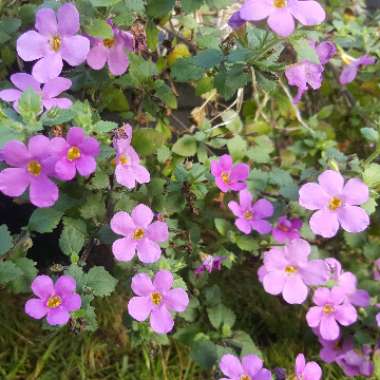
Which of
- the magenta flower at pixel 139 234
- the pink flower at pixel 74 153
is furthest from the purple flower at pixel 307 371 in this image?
the pink flower at pixel 74 153

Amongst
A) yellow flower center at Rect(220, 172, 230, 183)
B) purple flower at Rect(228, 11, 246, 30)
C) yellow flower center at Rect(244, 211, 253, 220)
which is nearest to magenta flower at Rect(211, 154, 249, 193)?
yellow flower center at Rect(220, 172, 230, 183)

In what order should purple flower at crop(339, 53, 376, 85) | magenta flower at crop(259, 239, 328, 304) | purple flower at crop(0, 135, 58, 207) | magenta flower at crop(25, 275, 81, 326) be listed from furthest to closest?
purple flower at crop(339, 53, 376, 85), magenta flower at crop(259, 239, 328, 304), magenta flower at crop(25, 275, 81, 326), purple flower at crop(0, 135, 58, 207)

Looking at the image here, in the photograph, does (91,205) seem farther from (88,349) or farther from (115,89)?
(88,349)

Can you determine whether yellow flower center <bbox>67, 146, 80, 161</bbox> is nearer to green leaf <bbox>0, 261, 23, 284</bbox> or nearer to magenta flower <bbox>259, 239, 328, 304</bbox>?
green leaf <bbox>0, 261, 23, 284</bbox>

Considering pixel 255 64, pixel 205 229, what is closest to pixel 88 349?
pixel 205 229

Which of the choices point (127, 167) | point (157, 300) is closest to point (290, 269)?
point (157, 300)
